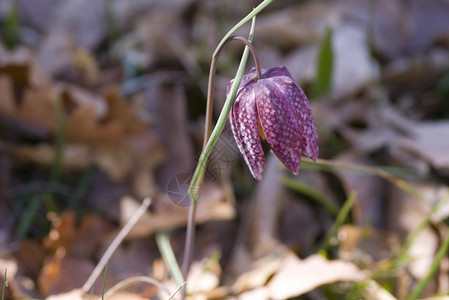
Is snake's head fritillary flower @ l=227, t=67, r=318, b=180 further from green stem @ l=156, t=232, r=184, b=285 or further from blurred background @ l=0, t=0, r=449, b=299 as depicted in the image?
green stem @ l=156, t=232, r=184, b=285

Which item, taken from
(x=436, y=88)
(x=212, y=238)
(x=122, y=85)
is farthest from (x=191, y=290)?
(x=436, y=88)

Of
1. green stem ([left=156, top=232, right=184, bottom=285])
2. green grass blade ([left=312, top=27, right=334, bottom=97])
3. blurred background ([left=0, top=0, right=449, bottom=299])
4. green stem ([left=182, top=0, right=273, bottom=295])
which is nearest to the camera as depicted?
green stem ([left=182, top=0, right=273, bottom=295])

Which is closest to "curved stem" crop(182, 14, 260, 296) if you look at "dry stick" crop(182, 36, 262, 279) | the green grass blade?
"dry stick" crop(182, 36, 262, 279)

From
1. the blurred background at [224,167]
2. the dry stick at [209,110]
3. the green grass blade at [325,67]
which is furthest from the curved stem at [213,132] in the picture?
the green grass blade at [325,67]

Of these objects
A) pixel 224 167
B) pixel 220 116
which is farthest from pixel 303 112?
pixel 224 167

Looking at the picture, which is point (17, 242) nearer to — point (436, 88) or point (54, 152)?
point (54, 152)

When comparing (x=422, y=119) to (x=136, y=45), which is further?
(x=136, y=45)
